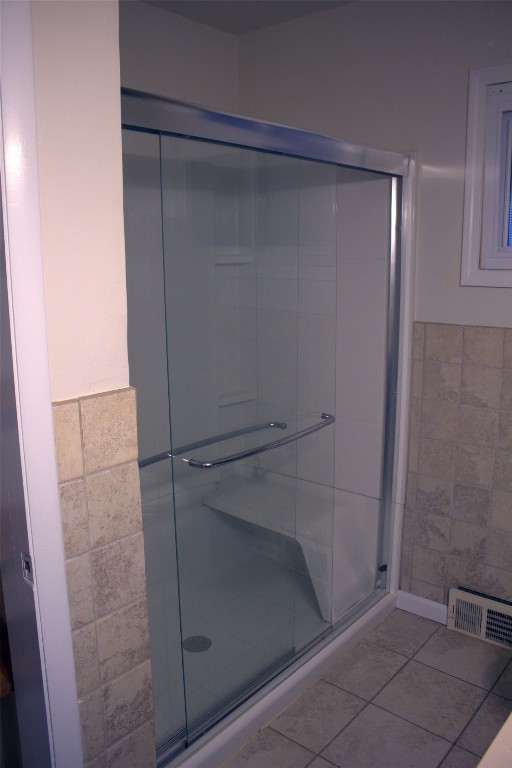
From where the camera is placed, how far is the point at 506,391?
2.14m

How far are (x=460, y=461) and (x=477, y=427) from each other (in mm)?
140

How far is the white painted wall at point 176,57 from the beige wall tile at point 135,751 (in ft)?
6.03

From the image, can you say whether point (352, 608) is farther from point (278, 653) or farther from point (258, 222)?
point (258, 222)

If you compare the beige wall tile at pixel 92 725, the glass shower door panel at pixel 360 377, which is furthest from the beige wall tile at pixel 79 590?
the glass shower door panel at pixel 360 377

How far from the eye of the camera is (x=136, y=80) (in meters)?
2.34

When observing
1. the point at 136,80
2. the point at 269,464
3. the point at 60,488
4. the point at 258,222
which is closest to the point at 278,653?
the point at 269,464

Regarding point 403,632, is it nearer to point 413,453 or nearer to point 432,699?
point 432,699

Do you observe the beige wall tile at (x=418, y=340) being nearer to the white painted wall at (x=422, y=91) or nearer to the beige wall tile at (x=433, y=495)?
the white painted wall at (x=422, y=91)

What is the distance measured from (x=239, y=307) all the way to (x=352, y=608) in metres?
1.20

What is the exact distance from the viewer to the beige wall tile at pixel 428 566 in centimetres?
239

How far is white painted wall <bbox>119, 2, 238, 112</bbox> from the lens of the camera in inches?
91.0

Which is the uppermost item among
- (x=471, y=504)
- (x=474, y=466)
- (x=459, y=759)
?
(x=474, y=466)

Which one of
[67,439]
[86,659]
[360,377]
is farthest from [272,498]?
[67,439]

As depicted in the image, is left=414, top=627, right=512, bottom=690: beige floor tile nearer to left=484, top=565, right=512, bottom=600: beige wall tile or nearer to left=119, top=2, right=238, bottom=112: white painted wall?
left=484, top=565, right=512, bottom=600: beige wall tile
